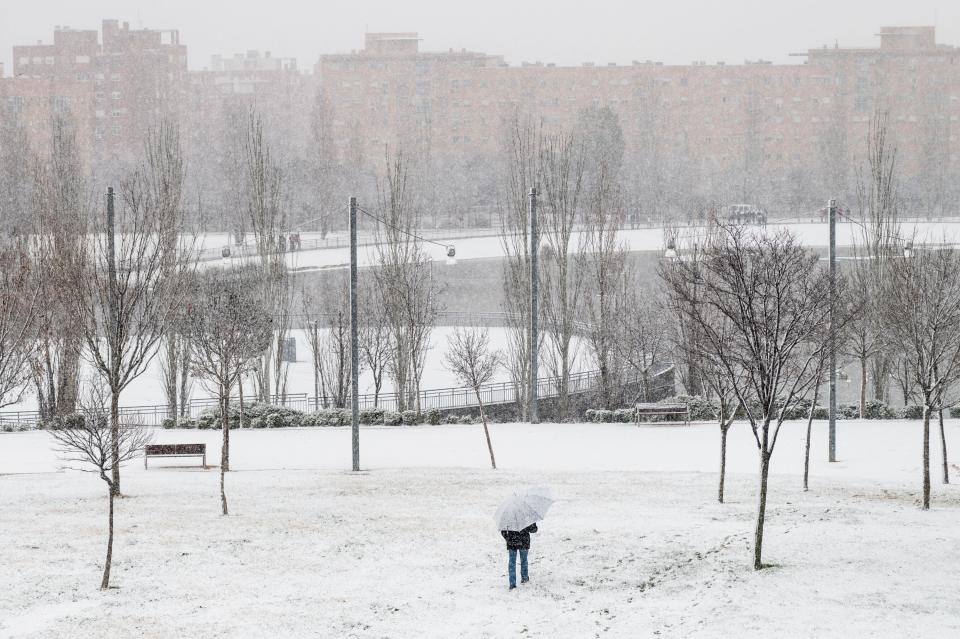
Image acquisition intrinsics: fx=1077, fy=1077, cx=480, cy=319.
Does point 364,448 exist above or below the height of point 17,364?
below

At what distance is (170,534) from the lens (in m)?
15.4

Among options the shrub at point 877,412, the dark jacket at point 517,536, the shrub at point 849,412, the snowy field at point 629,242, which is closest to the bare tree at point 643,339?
the shrub at point 849,412

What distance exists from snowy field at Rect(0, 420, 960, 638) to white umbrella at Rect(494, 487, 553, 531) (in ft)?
2.88

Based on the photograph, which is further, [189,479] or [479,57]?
[479,57]

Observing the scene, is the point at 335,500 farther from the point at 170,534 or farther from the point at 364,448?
the point at 364,448

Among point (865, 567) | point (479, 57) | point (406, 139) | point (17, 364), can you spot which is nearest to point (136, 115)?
point (406, 139)

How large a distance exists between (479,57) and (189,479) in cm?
11561

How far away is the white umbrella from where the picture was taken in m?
12.1

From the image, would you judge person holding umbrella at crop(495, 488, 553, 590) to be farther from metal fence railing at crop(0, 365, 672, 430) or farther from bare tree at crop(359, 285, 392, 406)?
bare tree at crop(359, 285, 392, 406)

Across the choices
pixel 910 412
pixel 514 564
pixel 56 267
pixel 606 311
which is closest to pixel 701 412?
pixel 910 412

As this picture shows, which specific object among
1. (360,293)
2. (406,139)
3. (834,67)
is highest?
(834,67)

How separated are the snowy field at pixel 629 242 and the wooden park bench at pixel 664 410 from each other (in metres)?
29.1

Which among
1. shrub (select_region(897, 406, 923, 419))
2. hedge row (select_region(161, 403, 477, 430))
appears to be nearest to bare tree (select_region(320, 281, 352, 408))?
hedge row (select_region(161, 403, 477, 430))

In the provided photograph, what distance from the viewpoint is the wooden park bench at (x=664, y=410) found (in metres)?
28.2
